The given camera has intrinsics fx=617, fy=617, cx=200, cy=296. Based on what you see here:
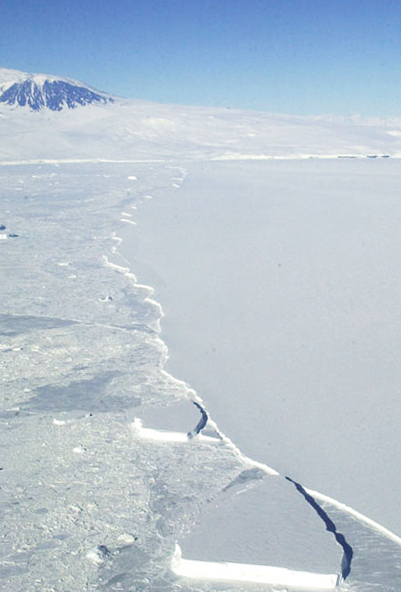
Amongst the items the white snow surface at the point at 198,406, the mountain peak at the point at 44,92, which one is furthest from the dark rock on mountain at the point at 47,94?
the white snow surface at the point at 198,406

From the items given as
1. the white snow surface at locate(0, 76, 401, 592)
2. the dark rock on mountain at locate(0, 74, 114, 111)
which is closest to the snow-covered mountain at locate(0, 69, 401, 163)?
the dark rock on mountain at locate(0, 74, 114, 111)

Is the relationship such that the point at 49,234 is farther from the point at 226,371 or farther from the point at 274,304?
the point at 226,371

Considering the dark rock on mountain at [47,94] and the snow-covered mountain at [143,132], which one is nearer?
the snow-covered mountain at [143,132]

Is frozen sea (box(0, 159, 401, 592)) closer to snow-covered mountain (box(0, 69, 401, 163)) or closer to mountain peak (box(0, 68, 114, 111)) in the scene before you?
snow-covered mountain (box(0, 69, 401, 163))

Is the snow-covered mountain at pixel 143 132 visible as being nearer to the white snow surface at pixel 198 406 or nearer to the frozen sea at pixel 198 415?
the white snow surface at pixel 198 406

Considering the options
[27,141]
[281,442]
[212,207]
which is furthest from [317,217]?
[27,141]

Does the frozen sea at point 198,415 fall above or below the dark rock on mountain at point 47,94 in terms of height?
below

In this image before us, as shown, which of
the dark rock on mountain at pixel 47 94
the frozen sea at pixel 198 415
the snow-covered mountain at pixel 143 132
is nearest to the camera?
the frozen sea at pixel 198 415
